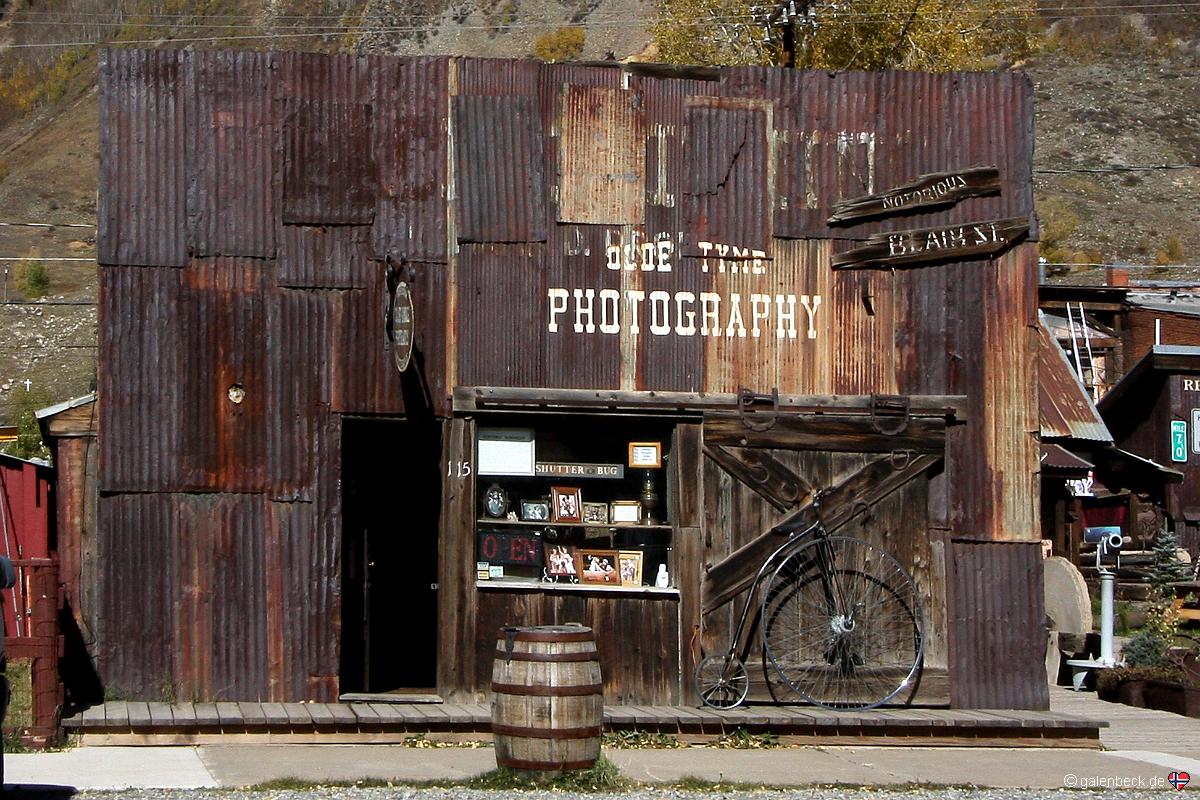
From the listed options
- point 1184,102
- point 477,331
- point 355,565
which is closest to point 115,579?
point 355,565

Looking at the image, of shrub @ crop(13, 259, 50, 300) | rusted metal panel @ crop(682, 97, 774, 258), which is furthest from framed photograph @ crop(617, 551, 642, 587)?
shrub @ crop(13, 259, 50, 300)

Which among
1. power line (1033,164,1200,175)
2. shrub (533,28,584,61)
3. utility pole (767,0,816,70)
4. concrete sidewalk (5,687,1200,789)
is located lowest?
concrete sidewalk (5,687,1200,789)

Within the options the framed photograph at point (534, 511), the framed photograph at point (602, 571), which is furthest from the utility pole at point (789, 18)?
the framed photograph at point (602, 571)

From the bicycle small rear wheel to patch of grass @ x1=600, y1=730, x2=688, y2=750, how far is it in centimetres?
82

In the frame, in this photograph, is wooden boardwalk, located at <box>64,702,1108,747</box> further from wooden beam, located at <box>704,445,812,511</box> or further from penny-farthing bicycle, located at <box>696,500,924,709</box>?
wooden beam, located at <box>704,445,812,511</box>

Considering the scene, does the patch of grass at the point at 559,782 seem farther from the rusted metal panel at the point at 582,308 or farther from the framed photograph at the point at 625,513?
the rusted metal panel at the point at 582,308

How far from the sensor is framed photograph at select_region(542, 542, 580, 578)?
44.3 feet

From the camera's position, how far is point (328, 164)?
524 inches

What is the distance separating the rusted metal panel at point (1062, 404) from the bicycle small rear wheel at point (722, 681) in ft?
49.9

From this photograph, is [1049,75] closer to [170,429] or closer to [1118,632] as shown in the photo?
[1118,632]

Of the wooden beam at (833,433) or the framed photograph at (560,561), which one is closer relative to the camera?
the framed photograph at (560,561)

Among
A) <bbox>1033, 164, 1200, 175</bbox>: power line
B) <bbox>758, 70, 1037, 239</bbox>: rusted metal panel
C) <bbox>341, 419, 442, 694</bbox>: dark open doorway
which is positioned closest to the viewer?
<bbox>758, 70, 1037, 239</bbox>: rusted metal panel

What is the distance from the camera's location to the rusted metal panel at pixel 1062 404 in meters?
27.8

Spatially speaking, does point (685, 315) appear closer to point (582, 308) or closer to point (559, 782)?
point (582, 308)
